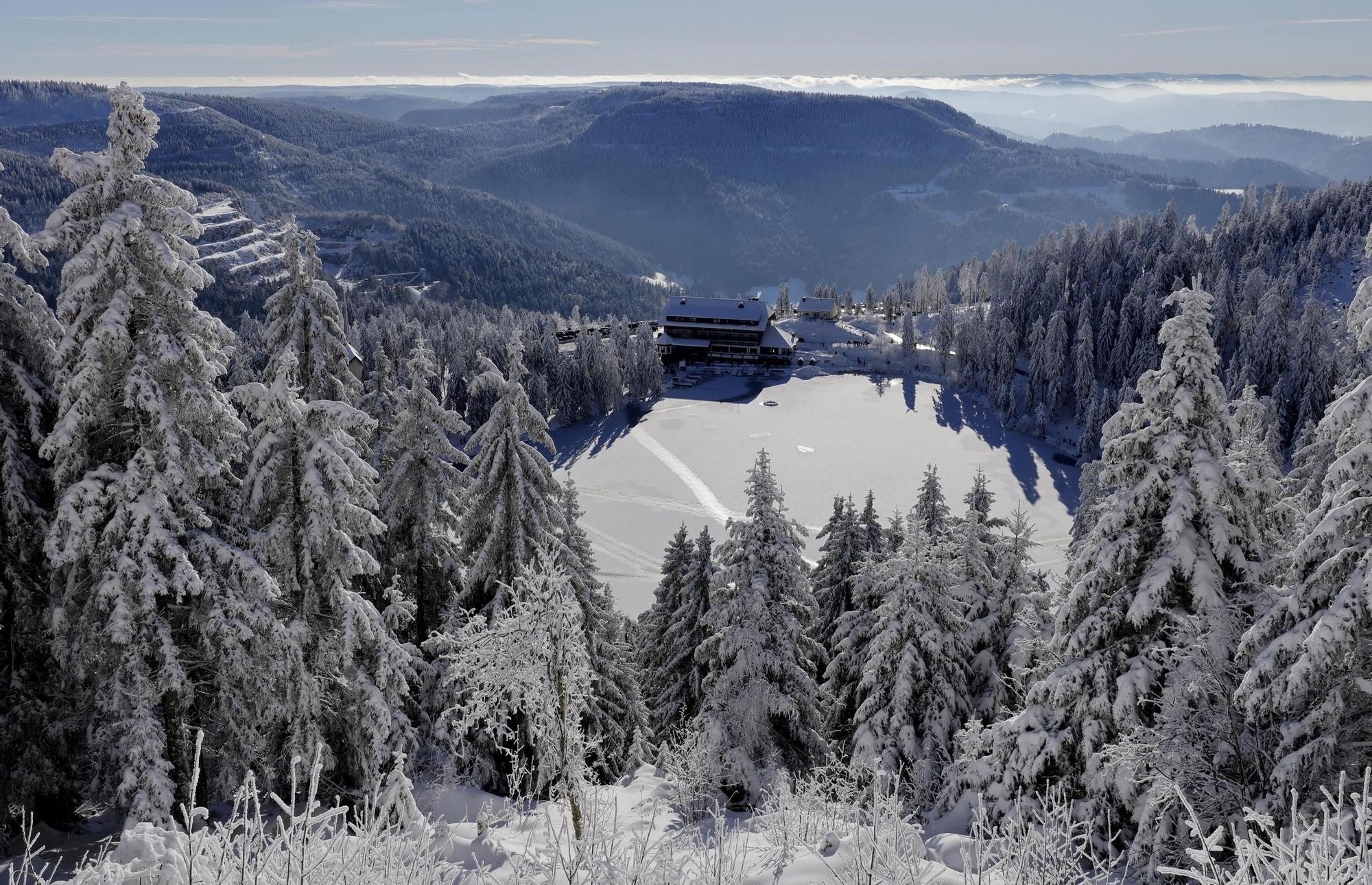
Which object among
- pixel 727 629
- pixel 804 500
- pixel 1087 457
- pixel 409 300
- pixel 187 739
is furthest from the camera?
pixel 409 300

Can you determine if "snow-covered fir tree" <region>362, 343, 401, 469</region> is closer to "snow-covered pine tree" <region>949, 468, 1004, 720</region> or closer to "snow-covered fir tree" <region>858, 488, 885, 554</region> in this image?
"snow-covered fir tree" <region>858, 488, 885, 554</region>

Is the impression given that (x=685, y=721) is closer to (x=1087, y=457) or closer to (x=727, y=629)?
(x=727, y=629)

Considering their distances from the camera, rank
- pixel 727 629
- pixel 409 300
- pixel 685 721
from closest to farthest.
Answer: pixel 727 629 → pixel 685 721 → pixel 409 300

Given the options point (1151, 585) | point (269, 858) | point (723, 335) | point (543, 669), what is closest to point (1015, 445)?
point (723, 335)

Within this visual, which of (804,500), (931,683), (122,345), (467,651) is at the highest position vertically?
(122,345)

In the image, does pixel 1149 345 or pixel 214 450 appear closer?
pixel 214 450

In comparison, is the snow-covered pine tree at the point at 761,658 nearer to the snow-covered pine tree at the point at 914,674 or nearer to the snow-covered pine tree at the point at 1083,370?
the snow-covered pine tree at the point at 914,674

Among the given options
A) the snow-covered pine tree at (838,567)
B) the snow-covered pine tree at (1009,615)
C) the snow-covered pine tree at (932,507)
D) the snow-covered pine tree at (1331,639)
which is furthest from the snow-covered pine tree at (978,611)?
the snow-covered pine tree at (1331,639)

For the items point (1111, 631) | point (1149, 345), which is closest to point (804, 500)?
point (1111, 631)
